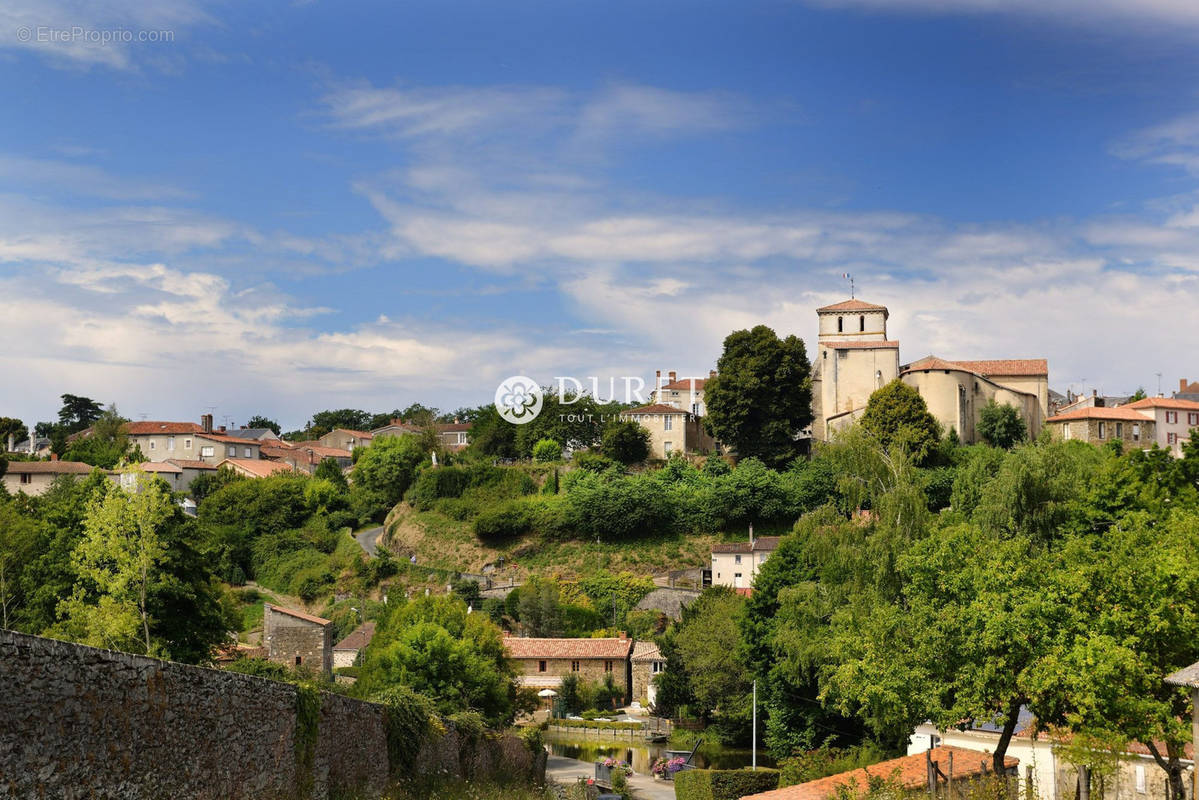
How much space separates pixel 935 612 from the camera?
920 inches

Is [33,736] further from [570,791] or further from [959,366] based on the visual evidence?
[959,366]

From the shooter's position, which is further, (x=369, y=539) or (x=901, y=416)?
(x=369, y=539)

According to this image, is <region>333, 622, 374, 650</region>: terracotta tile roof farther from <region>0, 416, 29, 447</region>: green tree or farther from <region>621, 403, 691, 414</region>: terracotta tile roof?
<region>0, 416, 29, 447</region>: green tree

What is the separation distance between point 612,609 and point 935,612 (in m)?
50.8

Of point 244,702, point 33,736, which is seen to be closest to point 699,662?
point 244,702

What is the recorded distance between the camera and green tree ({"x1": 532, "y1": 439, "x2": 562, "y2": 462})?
298 feet

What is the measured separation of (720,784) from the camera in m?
33.1

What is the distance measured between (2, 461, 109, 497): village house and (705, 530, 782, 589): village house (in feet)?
152

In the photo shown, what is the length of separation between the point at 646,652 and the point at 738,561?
14206mm

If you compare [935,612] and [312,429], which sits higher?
[312,429]

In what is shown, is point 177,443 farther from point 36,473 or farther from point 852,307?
point 852,307

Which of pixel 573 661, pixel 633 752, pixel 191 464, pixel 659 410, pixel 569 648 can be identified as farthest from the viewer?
pixel 191 464

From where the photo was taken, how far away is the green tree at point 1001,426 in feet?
249

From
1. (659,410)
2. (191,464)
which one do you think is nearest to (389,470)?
(191,464)
